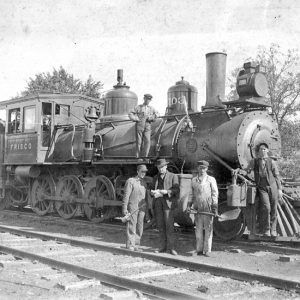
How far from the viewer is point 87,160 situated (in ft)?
36.2

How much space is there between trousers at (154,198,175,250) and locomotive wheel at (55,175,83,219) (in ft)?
14.1

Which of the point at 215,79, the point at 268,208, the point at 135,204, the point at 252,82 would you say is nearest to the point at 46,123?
the point at 215,79

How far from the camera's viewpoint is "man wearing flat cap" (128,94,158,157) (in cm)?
945

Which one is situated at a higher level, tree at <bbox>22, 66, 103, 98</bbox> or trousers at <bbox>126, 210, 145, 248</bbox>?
tree at <bbox>22, 66, 103, 98</bbox>

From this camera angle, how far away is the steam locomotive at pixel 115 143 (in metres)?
8.42

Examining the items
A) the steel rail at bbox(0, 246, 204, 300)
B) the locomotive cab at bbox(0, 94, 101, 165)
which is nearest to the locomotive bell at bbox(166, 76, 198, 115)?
the locomotive cab at bbox(0, 94, 101, 165)

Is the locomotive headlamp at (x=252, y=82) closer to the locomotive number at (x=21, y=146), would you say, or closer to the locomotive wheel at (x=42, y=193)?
the locomotive wheel at (x=42, y=193)

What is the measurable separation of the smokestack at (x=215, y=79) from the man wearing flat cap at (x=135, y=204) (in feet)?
7.46

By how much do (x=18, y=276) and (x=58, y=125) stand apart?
7.18 m

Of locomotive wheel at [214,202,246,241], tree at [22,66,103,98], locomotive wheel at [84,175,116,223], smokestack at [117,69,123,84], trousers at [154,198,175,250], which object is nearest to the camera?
trousers at [154,198,175,250]

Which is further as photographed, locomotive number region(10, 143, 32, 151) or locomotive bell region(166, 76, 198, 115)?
locomotive bell region(166, 76, 198, 115)

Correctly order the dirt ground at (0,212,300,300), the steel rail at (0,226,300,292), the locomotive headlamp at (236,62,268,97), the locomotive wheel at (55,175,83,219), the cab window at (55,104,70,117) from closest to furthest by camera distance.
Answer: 1. the dirt ground at (0,212,300,300)
2. the steel rail at (0,226,300,292)
3. the locomotive headlamp at (236,62,268,97)
4. the locomotive wheel at (55,175,83,219)
5. the cab window at (55,104,70,117)

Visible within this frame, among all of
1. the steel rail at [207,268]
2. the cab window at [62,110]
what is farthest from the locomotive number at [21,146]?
the steel rail at [207,268]

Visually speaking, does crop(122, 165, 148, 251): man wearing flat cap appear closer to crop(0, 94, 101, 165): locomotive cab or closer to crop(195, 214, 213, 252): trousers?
crop(195, 214, 213, 252): trousers
